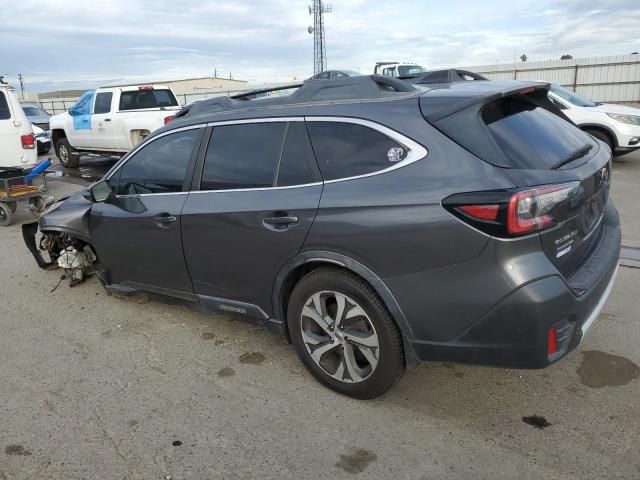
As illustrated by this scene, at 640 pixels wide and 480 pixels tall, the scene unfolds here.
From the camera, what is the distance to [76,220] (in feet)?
15.0

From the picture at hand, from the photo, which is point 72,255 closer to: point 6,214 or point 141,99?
point 6,214

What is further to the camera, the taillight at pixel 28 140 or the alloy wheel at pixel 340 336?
the taillight at pixel 28 140

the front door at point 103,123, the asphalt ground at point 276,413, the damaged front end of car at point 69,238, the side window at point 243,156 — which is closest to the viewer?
the asphalt ground at point 276,413

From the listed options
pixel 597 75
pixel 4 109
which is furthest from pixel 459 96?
pixel 597 75

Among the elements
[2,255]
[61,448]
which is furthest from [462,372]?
[2,255]

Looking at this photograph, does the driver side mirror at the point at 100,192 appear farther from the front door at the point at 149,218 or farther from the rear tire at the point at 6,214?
the rear tire at the point at 6,214

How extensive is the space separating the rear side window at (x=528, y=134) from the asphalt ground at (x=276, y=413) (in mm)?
1371

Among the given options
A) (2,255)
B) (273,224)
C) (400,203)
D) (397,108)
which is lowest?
(2,255)

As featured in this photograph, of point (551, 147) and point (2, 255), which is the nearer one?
point (551, 147)

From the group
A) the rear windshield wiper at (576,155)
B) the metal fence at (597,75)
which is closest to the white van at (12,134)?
the rear windshield wiper at (576,155)

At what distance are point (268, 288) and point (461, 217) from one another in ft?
4.38

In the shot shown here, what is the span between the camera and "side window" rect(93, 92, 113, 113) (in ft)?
40.5

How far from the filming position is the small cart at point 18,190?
26.1ft

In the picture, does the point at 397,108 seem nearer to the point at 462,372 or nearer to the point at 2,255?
the point at 462,372
